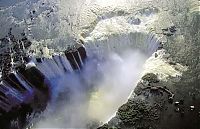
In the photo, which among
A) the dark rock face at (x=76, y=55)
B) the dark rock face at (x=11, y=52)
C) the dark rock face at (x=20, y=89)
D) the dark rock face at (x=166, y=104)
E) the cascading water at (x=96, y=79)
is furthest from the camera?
the dark rock face at (x=76, y=55)

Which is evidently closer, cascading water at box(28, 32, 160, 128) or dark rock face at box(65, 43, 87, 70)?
cascading water at box(28, 32, 160, 128)

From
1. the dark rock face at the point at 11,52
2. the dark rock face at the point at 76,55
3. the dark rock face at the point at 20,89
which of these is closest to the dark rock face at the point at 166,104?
the dark rock face at the point at 76,55

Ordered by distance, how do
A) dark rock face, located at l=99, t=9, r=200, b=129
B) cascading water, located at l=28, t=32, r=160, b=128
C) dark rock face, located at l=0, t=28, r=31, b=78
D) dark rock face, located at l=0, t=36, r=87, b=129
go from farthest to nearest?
dark rock face, located at l=0, t=28, r=31, b=78 < dark rock face, located at l=0, t=36, r=87, b=129 < cascading water, located at l=28, t=32, r=160, b=128 < dark rock face, located at l=99, t=9, r=200, b=129

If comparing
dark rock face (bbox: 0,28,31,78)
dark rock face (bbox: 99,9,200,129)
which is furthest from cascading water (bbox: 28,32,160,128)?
dark rock face (bbox: 99,9,200,129)

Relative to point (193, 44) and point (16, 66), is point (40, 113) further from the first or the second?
point (193, 44)

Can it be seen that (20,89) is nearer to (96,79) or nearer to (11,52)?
(11,52)

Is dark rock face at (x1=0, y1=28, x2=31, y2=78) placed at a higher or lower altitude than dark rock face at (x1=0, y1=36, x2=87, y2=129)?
higher

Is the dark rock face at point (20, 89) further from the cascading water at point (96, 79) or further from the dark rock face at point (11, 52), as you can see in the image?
the cascading water at point (96, 79)

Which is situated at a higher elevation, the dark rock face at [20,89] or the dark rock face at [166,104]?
the dark rock face at [20,89]

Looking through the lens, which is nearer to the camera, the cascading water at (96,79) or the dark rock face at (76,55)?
the cascading water at (96,79)

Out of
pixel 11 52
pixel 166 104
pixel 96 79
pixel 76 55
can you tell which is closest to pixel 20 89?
pixel 11 52

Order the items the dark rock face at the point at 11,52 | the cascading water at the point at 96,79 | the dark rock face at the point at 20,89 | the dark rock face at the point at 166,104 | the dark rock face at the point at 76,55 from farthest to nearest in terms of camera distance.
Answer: the dark rock face at the point at 76,55 < the dark rock face at the point at 11,52 < the dark rock face at the point at 20,89 < the cascading water at the point at 96,79 < the dark rock face at the point at 166,104

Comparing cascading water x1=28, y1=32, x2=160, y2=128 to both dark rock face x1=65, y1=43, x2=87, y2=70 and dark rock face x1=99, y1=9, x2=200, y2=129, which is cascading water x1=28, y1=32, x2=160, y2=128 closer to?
dark rock face x1=65, y1=43, x2=87, y2=70

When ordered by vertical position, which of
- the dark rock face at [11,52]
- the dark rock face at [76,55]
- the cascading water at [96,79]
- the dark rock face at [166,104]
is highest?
the dark rock face at [11,52]
